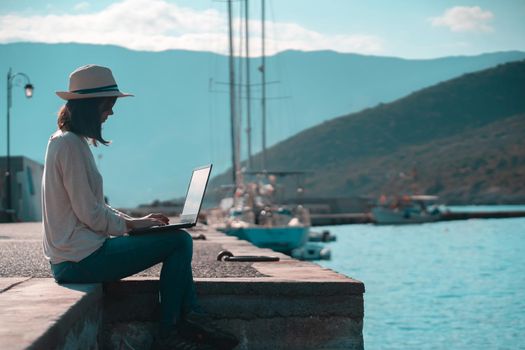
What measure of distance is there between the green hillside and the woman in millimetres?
131911

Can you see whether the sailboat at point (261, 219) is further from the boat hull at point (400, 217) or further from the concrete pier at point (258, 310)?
the boat hull at point (400, 217)

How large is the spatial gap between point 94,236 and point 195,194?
93 centimetres

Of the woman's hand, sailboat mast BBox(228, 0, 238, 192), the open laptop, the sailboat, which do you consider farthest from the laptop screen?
sailboat mast BBox(228, 0, 238, 192)

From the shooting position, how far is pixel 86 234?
258 inches

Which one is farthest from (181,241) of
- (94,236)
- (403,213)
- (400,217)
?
(403,213)

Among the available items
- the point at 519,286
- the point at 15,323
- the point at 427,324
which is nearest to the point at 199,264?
the point at 15,323

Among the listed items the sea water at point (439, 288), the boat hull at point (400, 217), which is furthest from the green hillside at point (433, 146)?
the sea water at point (439, 288)

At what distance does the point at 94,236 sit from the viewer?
657 cm

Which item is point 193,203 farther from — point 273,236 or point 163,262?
point 273,236

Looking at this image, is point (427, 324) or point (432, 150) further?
point (432, 150)

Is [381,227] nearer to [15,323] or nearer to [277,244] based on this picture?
[277,244]

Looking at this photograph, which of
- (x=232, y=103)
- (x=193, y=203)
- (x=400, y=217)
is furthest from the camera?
(x=400, y=217)

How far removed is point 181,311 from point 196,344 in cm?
26

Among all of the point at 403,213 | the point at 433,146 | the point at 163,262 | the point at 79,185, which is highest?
the point at 79,185
